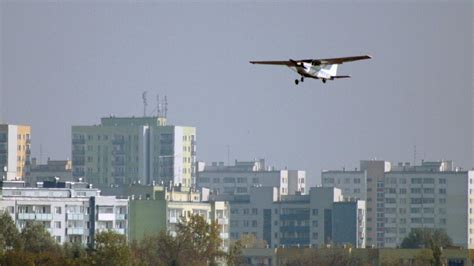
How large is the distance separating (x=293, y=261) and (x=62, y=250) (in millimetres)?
28137

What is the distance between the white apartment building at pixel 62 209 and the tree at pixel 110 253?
38795 millimetres

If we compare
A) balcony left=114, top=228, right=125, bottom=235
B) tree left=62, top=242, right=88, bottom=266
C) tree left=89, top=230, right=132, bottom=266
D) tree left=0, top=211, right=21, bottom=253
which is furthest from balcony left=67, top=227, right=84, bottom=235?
tree left=89, top=230, right=132, bottom=266

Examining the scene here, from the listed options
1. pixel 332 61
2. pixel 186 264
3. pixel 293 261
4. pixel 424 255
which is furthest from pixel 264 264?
pixel 332 61

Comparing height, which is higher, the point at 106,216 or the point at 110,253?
the point at 106,216

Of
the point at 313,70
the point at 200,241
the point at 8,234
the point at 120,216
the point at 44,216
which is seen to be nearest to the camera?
the point at 313,70

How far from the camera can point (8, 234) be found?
5901 inches

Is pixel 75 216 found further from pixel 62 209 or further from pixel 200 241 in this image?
pixel 200 241

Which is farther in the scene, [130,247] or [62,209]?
[62,209]

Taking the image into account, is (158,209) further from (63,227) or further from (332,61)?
(332,61)

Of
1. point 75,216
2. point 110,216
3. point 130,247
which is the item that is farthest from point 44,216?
point 130,247

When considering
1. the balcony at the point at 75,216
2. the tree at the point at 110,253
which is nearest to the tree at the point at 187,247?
the tree at the point at 110,253

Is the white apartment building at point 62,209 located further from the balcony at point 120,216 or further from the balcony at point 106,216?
the balcony at point 120,216

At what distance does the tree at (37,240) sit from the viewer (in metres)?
148

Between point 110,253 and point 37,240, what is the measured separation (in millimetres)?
20723
